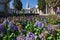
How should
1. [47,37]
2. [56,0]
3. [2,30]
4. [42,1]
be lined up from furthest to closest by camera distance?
[42,1] < [56,0] < [2,30] < [47,37]

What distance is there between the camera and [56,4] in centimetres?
3584

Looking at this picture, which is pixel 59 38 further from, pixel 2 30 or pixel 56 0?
pixel 56 0

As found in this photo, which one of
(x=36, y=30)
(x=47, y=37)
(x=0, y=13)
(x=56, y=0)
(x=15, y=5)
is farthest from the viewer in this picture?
(x=15, y=5)

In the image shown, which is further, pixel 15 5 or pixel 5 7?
pixel 15 5

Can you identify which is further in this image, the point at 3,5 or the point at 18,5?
the point at 18,5

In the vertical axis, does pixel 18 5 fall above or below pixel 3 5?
below

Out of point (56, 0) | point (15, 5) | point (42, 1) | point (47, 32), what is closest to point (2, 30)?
point (47, 32)

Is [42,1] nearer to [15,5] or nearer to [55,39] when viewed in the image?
[15,5]

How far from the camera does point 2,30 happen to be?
16.2 ft

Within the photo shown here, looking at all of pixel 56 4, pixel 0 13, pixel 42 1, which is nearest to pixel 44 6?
pixel 42 1

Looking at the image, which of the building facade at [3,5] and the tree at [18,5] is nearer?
the building facade at [3,5]

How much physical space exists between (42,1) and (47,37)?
1509 inches

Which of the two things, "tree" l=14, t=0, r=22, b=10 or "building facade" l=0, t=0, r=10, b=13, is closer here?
"building facade" l=0, t=0, r=10, b=13

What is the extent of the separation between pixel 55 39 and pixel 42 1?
38185 millimetres
